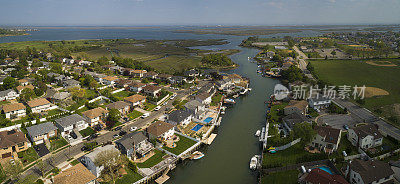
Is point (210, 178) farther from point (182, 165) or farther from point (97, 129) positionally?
point (97, 129)

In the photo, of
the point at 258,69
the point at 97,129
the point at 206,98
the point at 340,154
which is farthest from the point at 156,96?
the point at 258,69

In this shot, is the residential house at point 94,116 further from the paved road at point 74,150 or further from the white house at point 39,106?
the white house at point 39,106

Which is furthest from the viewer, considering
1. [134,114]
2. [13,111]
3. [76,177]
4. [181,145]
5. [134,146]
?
[134,114]

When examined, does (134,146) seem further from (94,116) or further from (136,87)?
(136,87)

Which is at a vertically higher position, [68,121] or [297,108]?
[297,108]

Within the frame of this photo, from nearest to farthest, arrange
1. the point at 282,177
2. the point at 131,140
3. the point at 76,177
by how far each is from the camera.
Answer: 1. the point at 76,177
2. the point at 282,177
3. the point at 131,140

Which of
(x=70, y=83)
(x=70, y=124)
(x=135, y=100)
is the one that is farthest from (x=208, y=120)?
(x=70, y=83)
